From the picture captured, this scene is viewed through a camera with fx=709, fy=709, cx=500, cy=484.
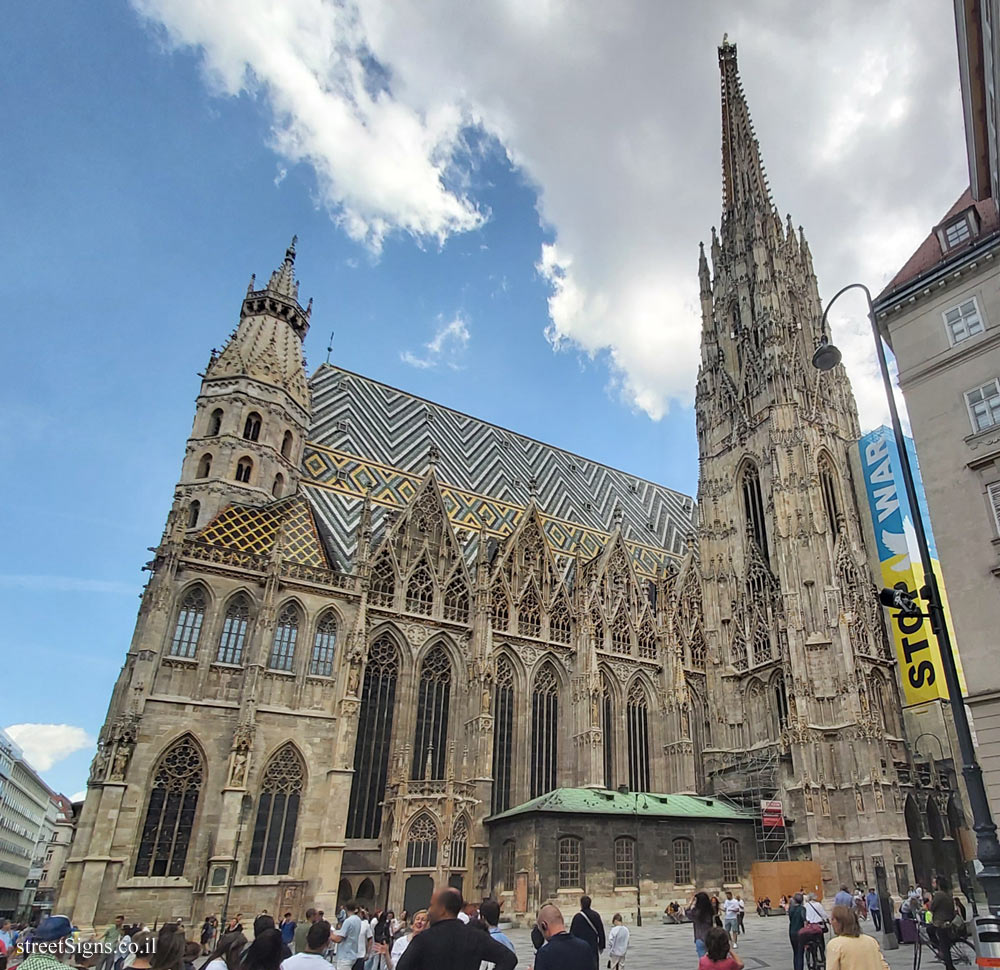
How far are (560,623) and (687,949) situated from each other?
1947 centimetres

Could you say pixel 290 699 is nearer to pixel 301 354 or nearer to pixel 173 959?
pixel 301 354

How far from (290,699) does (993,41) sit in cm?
2767

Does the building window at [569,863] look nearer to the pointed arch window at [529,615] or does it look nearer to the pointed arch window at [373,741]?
the pointed arch window at [373,741]

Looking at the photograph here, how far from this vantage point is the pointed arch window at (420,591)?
3253 cm

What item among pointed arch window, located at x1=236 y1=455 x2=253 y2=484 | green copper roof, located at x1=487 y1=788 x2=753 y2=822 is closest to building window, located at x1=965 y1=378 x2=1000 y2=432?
green copper roof, located at x1=487 y1=788 x2=753 y2=822

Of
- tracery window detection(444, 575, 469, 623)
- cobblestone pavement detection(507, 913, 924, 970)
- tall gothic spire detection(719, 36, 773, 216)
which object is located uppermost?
tall gothic spire detection(719, 36, 773, 216)

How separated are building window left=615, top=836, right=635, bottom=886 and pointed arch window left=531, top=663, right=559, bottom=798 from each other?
4.99 metres

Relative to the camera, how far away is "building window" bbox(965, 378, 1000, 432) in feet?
59.1

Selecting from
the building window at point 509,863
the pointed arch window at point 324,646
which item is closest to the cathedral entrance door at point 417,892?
the building window at point 509,863

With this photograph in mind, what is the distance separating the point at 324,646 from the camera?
1149 inches

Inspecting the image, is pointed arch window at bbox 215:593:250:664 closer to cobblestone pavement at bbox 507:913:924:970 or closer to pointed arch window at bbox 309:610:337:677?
pointed arch window at bbox 309:610:337:677

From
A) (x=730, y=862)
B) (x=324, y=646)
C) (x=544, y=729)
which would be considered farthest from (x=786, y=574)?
(x=324, y=646)

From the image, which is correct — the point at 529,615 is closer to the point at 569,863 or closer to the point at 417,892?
the point at 569,863

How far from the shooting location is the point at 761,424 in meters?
44.9
